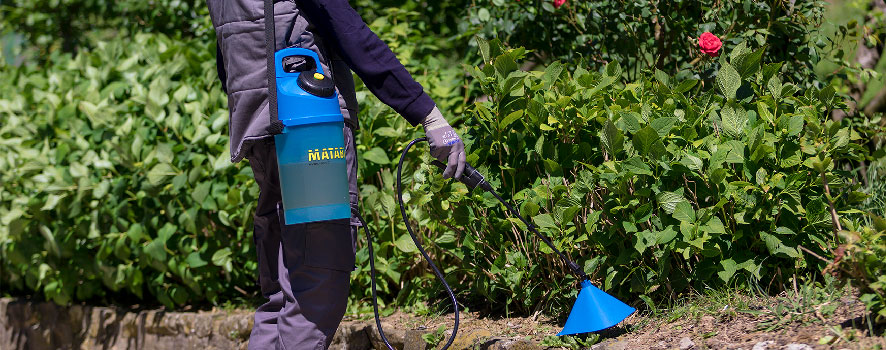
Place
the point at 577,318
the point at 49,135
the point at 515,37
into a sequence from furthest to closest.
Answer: the point at 49,135, the point at 515,37, the point at 577,318

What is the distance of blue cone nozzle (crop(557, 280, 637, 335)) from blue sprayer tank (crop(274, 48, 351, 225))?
2.77 ft

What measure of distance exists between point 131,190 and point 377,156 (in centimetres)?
125

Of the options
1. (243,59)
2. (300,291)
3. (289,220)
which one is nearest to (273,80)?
(243,59)

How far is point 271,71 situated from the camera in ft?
8.05

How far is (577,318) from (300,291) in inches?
34.3

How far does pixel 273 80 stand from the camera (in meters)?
2.45

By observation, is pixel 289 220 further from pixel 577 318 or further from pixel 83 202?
pixel 83 202

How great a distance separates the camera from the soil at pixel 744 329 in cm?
240

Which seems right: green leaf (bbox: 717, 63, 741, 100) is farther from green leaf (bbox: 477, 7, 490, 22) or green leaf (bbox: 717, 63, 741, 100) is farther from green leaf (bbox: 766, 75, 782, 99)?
green leaf (bbox: 477, 7, 490, 22)

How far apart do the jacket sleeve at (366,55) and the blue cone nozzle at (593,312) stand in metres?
0.79

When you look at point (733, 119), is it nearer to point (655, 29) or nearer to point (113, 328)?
point (655, 29)

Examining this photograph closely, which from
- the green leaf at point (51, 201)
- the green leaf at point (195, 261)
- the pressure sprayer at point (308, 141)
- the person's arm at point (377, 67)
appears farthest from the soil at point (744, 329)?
the green leaf at point (51, 201)

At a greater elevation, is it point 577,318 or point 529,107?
point 529,107

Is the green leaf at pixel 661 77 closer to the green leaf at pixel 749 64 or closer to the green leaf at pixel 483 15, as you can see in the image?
the green leaf at pixel 749 64
